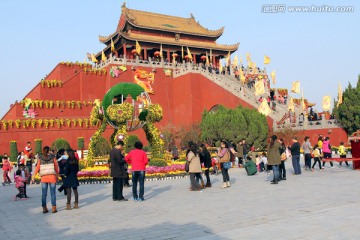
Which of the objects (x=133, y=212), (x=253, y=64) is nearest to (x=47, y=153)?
(x=133, y=212)

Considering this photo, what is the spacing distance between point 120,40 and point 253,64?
42.5ft

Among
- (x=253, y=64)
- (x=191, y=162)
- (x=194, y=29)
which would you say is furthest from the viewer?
(x=194, y=29)

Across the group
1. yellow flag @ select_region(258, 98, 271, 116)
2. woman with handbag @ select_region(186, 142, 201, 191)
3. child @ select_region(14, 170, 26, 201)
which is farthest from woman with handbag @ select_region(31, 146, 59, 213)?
yellow flag @ select_region(258, 98, 271, 116)

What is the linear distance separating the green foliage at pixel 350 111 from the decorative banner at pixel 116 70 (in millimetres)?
17290

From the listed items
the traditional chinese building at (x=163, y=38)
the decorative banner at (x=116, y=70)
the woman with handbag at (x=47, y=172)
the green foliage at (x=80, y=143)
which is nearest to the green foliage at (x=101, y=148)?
the green foliage at (x=80, y=143)

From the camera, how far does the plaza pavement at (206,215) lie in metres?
5.16

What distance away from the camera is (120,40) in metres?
35.9

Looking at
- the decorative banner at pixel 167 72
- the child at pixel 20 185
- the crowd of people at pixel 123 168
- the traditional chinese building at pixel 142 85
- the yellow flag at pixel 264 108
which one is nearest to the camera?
the crowd of people at pixel 123 168

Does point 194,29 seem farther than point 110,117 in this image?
Yes

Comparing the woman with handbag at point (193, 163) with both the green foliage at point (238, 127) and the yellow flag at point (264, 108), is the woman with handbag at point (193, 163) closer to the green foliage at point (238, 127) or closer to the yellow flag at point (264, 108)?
the green foliage at point (238, 127)

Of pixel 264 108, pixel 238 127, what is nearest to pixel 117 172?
pixel 238 127

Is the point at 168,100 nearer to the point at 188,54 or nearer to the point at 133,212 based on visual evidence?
the point at 188,54

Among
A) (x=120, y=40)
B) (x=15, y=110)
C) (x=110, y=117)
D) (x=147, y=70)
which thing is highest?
(x=120, y=40)

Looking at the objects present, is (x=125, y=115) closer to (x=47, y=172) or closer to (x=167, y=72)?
(x=47, y=172)
